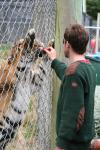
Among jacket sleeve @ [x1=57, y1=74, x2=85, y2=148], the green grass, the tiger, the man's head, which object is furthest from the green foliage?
jacket sleeve @ [x1=57, y1=74, x2=85, y2=148]

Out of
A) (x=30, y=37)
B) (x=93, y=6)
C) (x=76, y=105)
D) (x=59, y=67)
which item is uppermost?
(x=93, y=6)

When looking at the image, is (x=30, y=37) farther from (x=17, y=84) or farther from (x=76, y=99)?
(x=76, y=99)

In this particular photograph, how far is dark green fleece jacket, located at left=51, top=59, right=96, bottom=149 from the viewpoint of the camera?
331cm

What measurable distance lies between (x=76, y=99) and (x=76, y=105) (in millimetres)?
36

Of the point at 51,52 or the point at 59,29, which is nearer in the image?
the point at 51,52

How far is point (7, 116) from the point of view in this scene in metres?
4.47

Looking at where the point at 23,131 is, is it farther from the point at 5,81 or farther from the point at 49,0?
the point at 49,0

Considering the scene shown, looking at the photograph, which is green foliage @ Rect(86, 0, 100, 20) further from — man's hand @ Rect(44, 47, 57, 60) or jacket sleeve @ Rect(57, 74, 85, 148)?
jacket sleeve @ Rect(57, 74, 85, 148)

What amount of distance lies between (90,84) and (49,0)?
3.99ft

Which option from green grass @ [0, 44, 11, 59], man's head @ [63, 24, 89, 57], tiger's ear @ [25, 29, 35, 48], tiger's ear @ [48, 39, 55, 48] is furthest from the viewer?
green grass @ [0, 44, 11, 59]

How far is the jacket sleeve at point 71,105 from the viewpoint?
331 centimetres

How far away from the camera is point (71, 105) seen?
10.9 feet

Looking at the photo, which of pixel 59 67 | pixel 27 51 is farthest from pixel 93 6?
pixel 59 67

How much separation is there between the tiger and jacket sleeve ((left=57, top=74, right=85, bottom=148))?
840 mm
